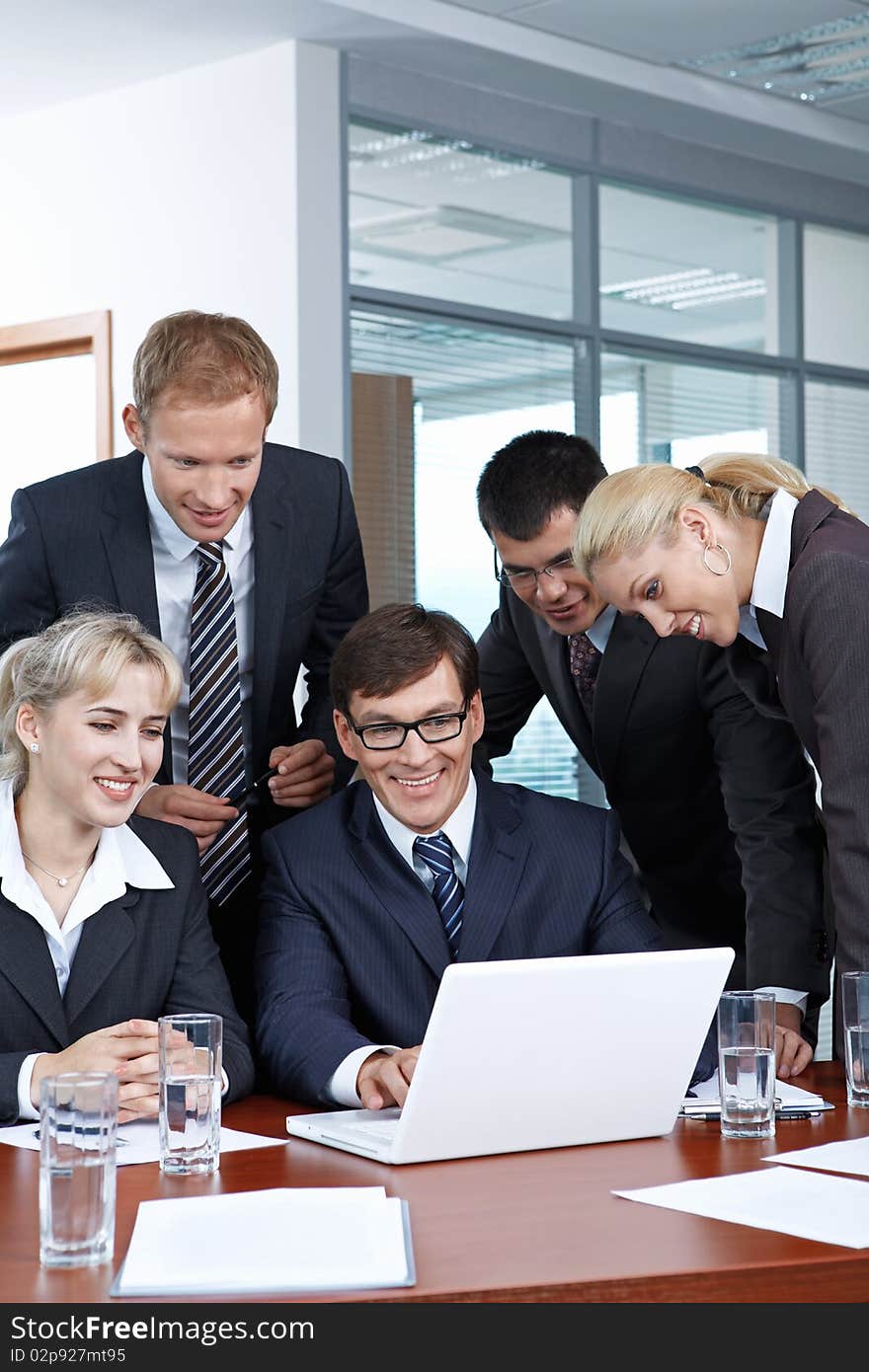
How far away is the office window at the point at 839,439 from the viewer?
6355 mm

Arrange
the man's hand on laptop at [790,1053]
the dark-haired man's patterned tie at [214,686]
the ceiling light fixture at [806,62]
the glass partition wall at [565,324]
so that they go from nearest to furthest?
the man's hand on laptop at [790,1053] < the dark-haired man's patterned tie at [214,686] < the ceiling light fixture at [806,62] < the glass partition wall at [565,324]

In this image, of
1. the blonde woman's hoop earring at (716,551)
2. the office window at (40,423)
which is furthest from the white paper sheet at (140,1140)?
the office window at (40,423)

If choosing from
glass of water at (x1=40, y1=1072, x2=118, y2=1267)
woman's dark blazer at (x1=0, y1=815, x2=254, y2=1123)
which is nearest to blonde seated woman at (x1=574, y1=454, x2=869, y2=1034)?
woman's dark blazer at (x1=0, y1=815, x2=254, y2=1123)

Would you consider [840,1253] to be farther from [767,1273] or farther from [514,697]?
[514,697]

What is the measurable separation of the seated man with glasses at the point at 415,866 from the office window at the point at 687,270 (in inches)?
138

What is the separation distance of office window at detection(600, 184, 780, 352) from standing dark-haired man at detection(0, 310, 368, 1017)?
310cm

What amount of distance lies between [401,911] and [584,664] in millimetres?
807

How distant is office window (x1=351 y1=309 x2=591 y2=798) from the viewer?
209 inches

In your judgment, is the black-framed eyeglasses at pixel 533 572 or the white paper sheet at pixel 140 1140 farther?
the black-framed eyeglasses at pixel 533 572

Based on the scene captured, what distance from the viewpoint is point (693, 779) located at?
303cm

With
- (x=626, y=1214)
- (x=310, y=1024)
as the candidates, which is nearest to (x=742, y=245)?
(x=310, y=1024)

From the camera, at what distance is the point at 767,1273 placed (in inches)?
56.0

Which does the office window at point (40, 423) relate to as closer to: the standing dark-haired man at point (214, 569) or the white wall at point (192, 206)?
the white wall at point (192, 206)

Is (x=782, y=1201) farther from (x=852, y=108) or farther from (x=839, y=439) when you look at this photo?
(x=839, y=439)
